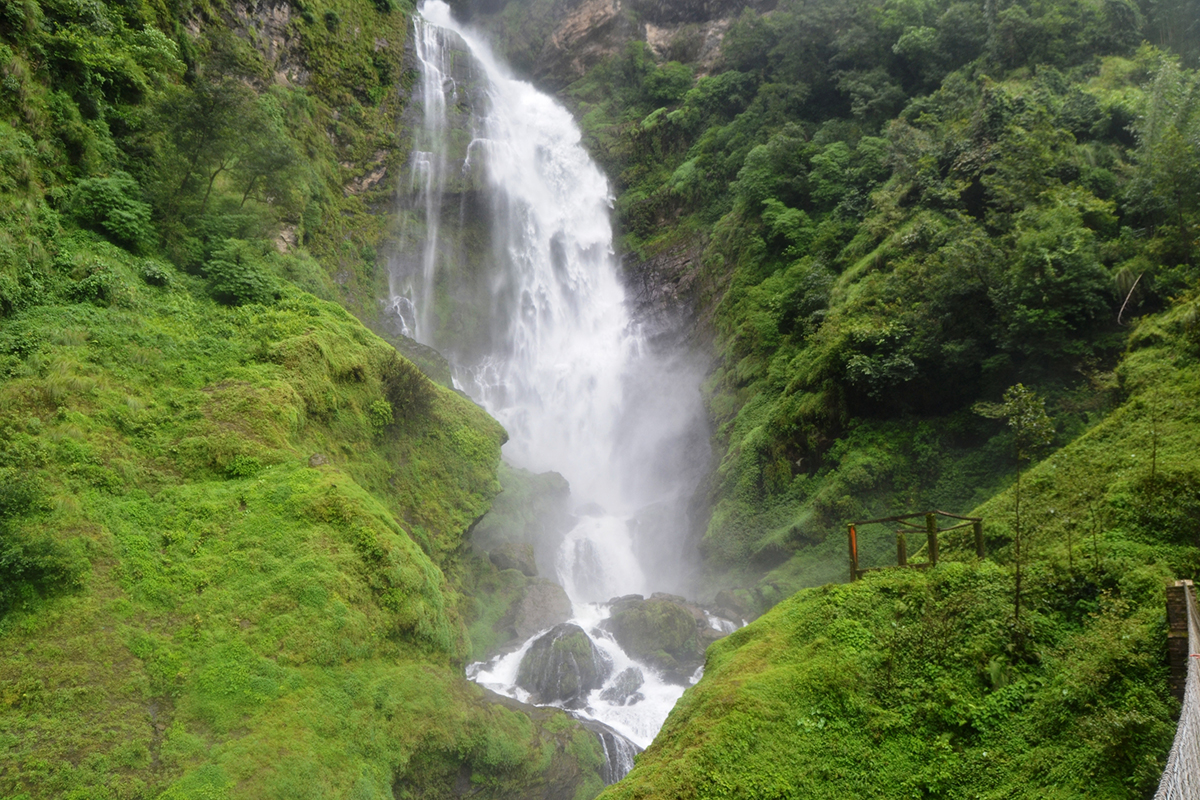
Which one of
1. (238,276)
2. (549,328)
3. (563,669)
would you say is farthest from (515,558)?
(549,328)

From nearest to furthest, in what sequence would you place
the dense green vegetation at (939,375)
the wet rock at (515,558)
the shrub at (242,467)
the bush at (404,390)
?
1. the dense green vegetation at (939,375)
2. the shrub at (242,467)
3. the bush at (404,390)
4. the wet rock at (515,558)

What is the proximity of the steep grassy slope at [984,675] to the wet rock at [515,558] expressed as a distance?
12.9m

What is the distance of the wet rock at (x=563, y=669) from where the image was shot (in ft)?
53.7

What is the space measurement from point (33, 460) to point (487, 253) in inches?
994

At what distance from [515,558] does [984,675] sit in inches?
639

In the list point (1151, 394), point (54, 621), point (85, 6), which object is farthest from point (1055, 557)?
point (85, 6)

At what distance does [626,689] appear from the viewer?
55.1 ft

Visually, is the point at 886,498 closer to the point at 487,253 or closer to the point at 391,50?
the point at 487,253

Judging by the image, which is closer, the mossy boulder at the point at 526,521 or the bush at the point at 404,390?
the bush at the point at 404,390

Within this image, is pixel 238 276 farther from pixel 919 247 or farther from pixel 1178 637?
pixel 919 247

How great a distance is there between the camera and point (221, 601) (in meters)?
9.27

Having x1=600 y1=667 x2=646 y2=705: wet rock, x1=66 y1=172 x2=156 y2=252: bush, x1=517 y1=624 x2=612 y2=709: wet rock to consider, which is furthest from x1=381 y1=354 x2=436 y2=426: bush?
x1=600 y1=667 x2=646 y2=705: wet rock

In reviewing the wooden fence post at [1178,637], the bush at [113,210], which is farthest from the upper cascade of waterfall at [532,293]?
the wooden fence post at [1178,637]

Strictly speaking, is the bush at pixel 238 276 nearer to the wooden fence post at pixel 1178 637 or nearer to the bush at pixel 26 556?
the bush at pixel 26 556
